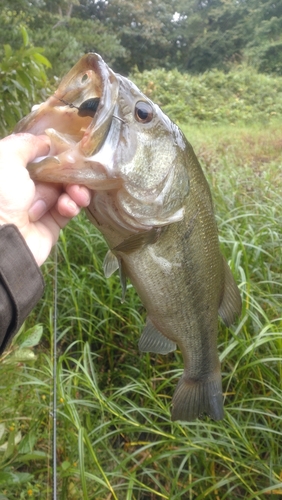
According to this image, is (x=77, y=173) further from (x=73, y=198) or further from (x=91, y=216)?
(x=91, y=216)

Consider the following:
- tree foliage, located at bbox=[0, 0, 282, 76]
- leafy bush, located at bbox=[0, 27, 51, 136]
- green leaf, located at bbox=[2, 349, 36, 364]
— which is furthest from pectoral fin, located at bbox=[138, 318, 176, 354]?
tree foliage, located at bbox=[0, 0, 282, 76]

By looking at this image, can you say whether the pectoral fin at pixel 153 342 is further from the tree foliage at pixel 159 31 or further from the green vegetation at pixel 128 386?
the tree foliage at pixel 159 31

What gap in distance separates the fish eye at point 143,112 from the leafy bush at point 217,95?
8.38m

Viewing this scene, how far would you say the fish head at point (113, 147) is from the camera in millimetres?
1001

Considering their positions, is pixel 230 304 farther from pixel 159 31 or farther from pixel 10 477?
pixel 159 31

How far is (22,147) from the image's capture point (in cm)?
103

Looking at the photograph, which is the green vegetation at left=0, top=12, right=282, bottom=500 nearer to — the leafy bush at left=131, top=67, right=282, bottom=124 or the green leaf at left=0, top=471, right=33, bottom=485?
the green leaf at left=0, top=471, right=33, bottom=485

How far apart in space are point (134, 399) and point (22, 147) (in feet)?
5.93

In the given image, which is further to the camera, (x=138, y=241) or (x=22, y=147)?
(x=138, y=241)

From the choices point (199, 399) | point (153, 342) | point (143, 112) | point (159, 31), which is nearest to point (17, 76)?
point (143, 112)

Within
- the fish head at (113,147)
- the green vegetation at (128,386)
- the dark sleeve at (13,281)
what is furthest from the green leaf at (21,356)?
the fish head at (113,147)

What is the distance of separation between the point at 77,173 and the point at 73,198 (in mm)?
81

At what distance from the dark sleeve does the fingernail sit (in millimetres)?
128

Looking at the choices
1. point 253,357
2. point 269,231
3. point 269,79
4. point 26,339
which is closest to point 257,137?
point 269,79
